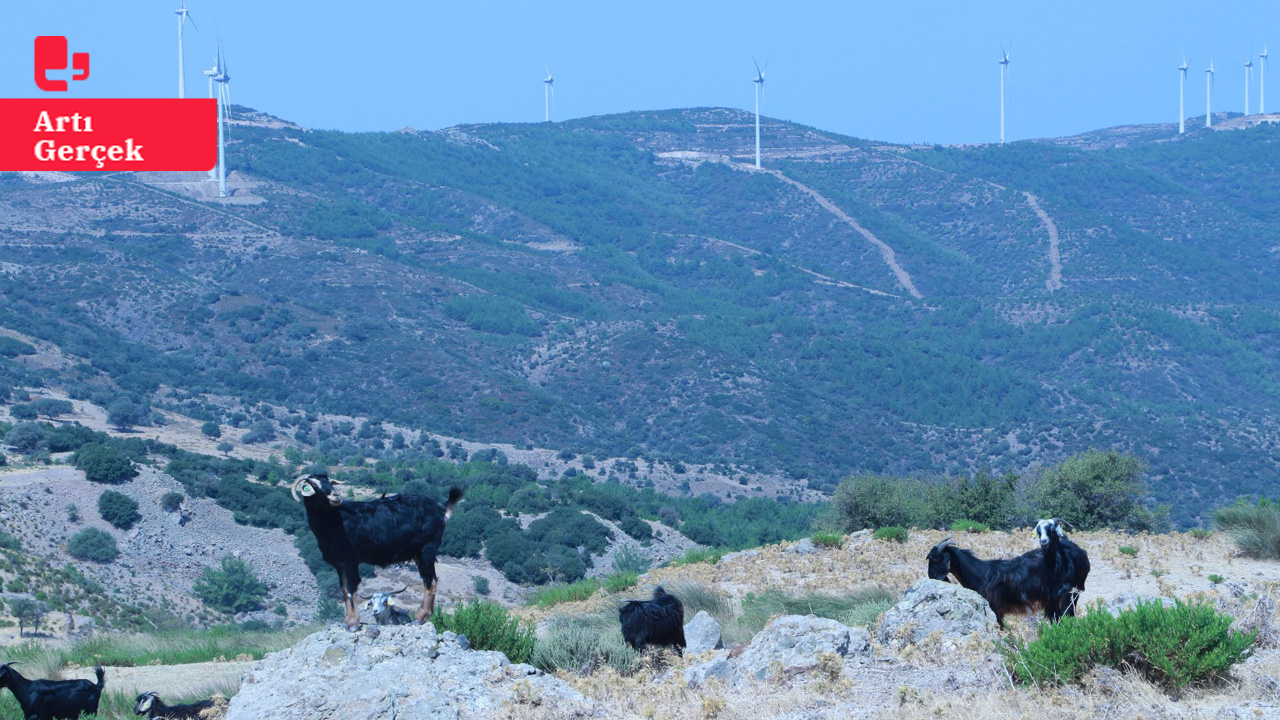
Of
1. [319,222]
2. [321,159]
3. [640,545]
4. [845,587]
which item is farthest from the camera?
[321,159]

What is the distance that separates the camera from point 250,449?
54188 millimetres

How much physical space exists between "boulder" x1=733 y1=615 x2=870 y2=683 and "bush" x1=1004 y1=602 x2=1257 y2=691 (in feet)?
5.97

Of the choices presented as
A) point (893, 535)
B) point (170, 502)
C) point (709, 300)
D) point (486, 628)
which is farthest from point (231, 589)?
point (709, 300)

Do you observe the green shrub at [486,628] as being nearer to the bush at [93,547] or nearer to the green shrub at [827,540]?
the green shrub at [827,540]

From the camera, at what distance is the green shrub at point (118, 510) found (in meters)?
35.0

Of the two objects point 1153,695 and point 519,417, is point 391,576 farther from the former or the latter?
point 519,417

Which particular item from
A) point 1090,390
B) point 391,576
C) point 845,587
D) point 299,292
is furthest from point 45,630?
point 1090,390

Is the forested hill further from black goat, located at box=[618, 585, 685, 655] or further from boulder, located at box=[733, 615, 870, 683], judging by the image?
boulder, located at box=[733, 615, 870, 683]

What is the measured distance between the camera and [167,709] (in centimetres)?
998

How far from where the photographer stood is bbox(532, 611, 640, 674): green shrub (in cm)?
1087

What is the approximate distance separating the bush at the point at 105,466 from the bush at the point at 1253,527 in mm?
30987

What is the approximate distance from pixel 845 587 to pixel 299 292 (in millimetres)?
72598

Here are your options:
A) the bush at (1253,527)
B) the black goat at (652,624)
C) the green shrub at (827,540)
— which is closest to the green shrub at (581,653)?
the black goat at (652,624)

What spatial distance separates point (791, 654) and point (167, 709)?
5237mm
